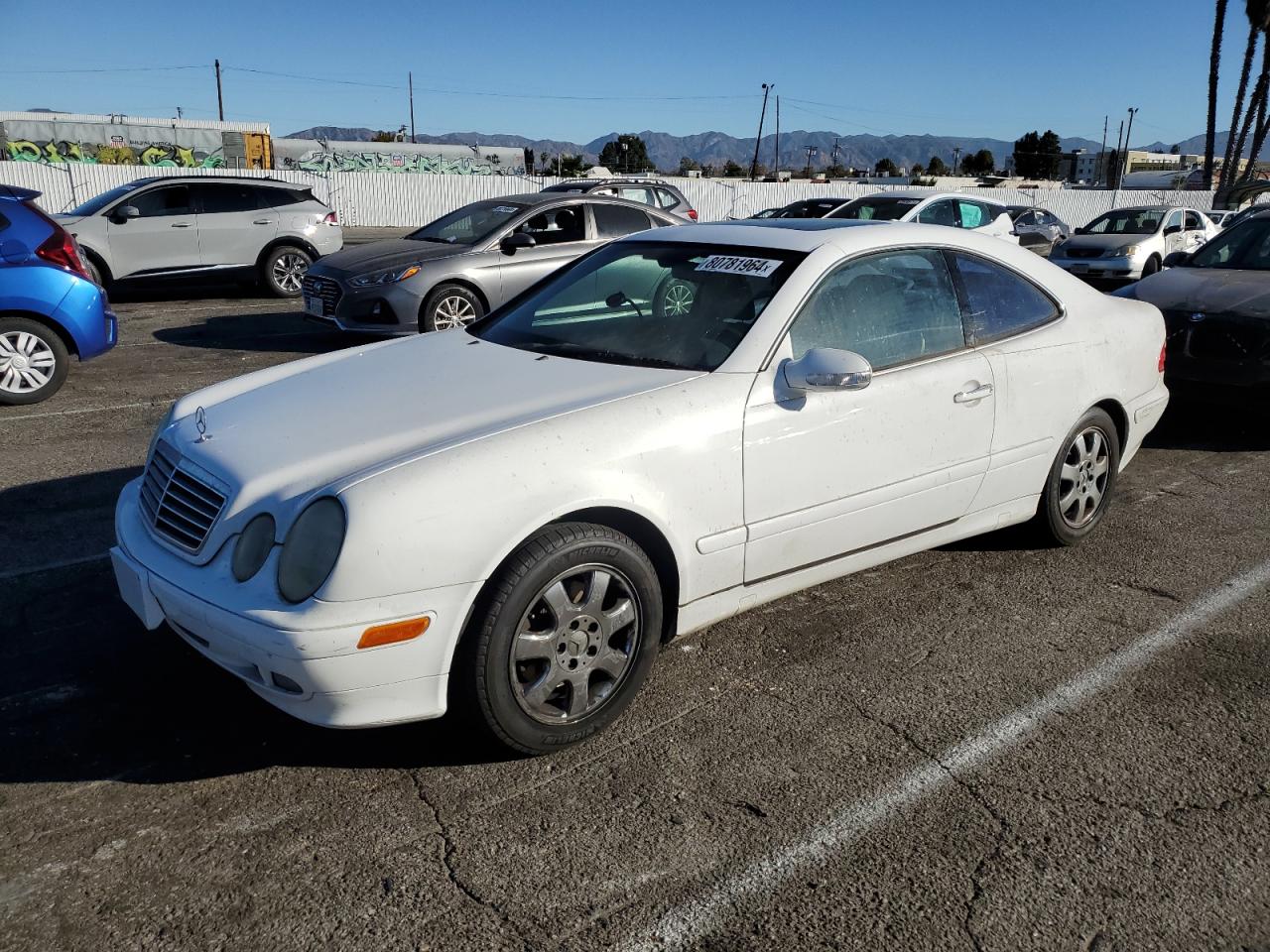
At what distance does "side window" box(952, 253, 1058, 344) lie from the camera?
4.19 m

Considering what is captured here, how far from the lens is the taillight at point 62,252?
7.60m

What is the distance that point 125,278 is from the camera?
12820 mm

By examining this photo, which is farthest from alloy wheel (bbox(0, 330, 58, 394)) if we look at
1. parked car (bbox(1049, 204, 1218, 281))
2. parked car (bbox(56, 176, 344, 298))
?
parked car (bbox(1049, 204, 1218, 281))

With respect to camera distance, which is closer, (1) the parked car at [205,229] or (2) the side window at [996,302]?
(2) the side window at [996,302]

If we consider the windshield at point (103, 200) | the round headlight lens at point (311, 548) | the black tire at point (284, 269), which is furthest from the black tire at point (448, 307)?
the round headlight lens at point (311, 548)

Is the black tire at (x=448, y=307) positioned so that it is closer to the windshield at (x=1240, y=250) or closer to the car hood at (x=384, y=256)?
the car hood at (x=384, y=256)

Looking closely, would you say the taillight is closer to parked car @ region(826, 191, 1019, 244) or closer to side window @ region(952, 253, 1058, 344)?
side window @ region(952, 253, 1058, 344)

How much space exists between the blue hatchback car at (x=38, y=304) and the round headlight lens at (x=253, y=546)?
5.84 meters

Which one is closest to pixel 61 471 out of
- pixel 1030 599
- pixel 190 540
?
pixel 190 540

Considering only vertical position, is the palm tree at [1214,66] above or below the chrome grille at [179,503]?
above

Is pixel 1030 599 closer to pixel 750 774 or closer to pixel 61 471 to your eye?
pixel 750 774

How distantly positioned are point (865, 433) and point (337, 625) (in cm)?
194

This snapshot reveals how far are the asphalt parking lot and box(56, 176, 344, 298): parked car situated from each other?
9467 mm

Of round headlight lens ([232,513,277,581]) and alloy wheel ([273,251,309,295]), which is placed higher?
round headlight lens ([232,513,277,581])
